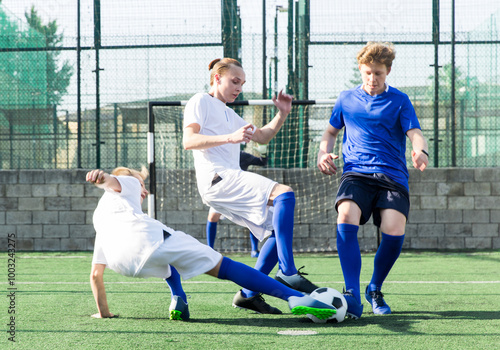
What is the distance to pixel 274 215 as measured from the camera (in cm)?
318

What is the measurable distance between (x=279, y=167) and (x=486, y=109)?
3208 mm

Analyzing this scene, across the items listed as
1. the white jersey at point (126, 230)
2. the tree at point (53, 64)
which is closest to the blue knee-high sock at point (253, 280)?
the white jersey at point (126, 230)

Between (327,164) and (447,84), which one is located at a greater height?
(447,84)

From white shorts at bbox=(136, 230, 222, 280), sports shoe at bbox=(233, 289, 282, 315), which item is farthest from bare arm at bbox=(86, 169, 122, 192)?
sports shoe at bbox=(233, 289, 282, 315)

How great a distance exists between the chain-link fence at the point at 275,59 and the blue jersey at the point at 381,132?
4.86 m

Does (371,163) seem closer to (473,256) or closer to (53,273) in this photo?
(53,273)

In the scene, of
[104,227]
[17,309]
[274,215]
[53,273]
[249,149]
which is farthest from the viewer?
[249,149]

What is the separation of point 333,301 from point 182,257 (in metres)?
0.79

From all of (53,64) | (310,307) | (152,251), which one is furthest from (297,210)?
(152,251)

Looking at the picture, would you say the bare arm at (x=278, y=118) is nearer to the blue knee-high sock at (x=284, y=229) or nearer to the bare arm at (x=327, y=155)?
the bare arm at (x=327, y=155)

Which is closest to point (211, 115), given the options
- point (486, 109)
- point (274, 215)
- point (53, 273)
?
point (274, 215)

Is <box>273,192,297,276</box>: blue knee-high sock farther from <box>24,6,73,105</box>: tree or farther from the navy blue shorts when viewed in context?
<box>24,6,73,105</box>: tree

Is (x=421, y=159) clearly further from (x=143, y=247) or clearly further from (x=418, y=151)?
(x=143, y=247)

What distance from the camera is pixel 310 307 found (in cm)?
269
